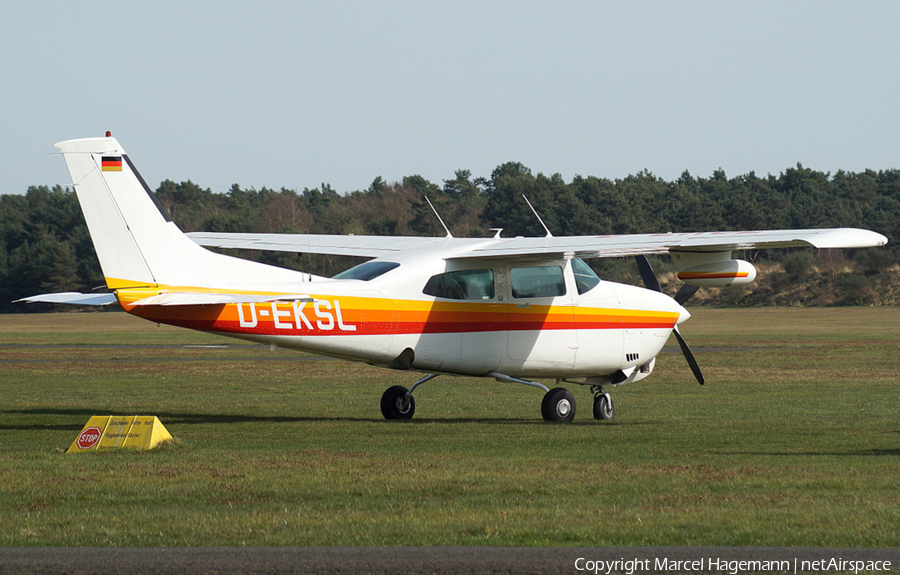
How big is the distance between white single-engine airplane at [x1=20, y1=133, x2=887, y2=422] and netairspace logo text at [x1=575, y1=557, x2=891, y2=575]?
858 centimetres

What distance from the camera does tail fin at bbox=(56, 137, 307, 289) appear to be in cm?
1401

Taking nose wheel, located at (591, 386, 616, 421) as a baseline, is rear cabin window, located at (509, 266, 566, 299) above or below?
above

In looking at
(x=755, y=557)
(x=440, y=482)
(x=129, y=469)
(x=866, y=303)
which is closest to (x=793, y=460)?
(x=440, y=482)

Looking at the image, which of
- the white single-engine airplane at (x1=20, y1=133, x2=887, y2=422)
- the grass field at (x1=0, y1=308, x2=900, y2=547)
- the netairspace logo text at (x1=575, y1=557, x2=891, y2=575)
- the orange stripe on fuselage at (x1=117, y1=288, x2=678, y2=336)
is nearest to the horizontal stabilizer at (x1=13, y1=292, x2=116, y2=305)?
the white single-engine airplane at (x1=20, y1=133, x2=887, y2=422)

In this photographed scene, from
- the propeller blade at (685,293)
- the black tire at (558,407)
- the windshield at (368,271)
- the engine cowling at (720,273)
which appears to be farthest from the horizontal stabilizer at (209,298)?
the propeller blade at (685,293)

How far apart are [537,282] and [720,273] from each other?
9.67ft

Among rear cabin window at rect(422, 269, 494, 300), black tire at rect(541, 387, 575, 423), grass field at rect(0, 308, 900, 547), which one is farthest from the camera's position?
black tire at rect(541, 387, 575, 423)

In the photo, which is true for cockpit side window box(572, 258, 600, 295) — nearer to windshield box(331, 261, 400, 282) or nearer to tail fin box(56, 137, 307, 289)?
windshield box(331, 261, 400, 282)

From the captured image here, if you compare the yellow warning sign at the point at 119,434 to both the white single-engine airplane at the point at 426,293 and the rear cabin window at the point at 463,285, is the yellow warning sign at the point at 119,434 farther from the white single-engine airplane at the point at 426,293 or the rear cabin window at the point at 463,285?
the rear cabin window at the point at 463,285

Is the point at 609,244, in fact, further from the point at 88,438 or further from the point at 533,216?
the point at 533,216

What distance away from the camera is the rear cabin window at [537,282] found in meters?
17.1

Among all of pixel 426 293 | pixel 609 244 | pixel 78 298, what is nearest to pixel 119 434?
pixel 78 298

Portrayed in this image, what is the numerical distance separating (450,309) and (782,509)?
27.7 feet

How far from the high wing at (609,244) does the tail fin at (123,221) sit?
14.3ft
